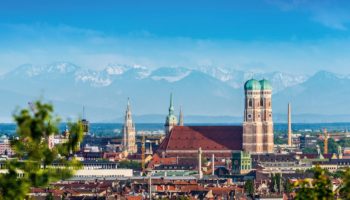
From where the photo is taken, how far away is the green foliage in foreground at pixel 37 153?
22.8 m

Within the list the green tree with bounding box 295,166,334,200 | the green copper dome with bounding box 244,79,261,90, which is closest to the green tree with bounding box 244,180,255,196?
the green copper dome with bounding box 244,79,261,90

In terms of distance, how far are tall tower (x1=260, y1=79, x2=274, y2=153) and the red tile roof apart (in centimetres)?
255

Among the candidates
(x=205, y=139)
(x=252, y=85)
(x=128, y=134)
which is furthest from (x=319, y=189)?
(x=128, y=134)

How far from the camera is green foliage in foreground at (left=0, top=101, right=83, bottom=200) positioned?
22797mm

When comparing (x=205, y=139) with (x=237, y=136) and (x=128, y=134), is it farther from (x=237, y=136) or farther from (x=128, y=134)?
(x=128, y=134)

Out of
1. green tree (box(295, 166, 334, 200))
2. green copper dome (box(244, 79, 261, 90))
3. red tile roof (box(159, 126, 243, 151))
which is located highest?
green copper dome (box(244, 79, 261, 90))

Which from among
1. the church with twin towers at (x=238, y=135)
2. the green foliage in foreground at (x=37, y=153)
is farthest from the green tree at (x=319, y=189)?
the church with twin towers at (x=238, y=135)

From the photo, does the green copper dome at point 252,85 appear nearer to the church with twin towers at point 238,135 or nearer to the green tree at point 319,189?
the church with twin towers at point 238,135

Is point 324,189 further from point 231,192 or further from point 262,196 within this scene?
point 231,192

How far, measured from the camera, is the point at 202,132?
463 feet

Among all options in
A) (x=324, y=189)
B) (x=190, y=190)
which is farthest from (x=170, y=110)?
(x=324, y=189)

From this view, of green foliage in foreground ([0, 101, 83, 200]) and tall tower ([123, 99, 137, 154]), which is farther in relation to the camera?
tall tower ([123, 99, 137, 154])

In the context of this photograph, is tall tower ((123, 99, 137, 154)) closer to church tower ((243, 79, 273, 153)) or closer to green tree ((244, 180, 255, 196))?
church tower ((243, 79, 273, 153))

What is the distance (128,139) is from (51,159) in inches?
5939
